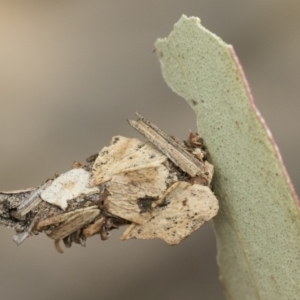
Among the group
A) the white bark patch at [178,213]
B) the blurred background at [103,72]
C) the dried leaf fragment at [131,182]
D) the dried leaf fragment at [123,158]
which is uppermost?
the blurred background at [103,72]

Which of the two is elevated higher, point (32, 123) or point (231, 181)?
point (32, 123)

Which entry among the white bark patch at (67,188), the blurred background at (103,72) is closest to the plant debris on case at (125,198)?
the white bark patch at (67,188)

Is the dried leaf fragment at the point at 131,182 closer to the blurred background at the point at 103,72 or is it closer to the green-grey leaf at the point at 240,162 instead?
the green-grey leaf at the point at 240,162

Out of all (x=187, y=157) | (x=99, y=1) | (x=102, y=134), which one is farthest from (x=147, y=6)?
(x=187, y=157)

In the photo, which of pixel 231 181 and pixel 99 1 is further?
pixel 99 1

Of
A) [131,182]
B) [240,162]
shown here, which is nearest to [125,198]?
[131,182]

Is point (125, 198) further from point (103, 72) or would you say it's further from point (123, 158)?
point (103, 72)

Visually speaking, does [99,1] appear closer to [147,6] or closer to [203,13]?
[147,6]

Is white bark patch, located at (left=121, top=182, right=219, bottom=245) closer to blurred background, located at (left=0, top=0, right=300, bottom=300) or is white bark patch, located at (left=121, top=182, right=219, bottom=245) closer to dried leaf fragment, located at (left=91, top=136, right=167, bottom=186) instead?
dried leaf fragment, located at (left=91, top=136, right=167, bottom=186)
